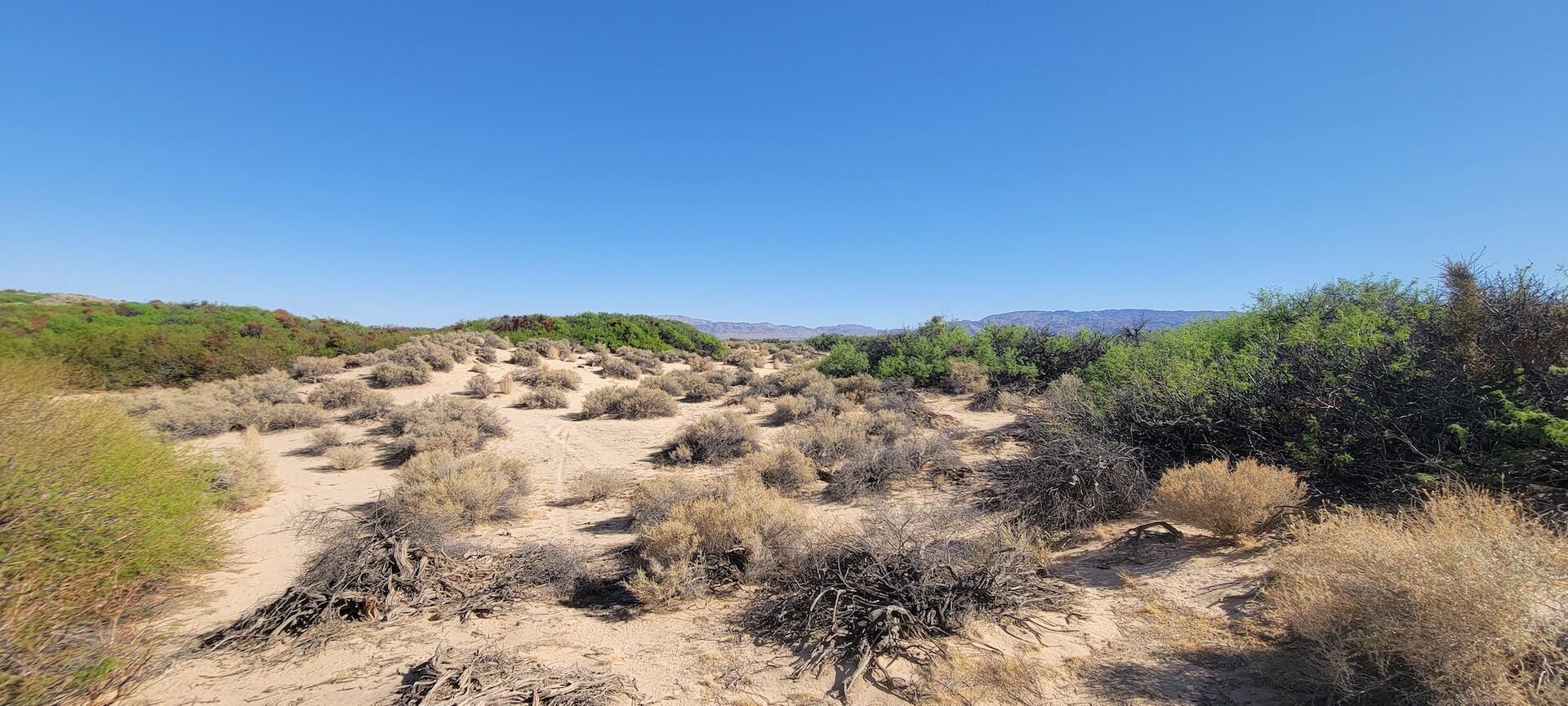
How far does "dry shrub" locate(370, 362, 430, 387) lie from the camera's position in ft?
45.1

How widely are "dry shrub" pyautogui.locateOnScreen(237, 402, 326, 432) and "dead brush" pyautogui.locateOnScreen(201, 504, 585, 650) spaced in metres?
7.09

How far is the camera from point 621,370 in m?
18.0

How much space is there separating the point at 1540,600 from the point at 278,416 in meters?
15.2

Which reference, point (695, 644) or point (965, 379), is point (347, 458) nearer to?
point (695, 644)

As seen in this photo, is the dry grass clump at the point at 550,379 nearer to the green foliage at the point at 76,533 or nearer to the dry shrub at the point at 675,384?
the dry shrub at the point at 675,384

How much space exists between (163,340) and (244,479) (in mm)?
12646

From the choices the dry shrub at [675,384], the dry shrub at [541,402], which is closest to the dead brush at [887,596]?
the dry shrub at [541,402]

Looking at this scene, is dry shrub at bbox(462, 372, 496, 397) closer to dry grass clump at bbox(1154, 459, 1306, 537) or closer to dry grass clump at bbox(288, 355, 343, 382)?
dry grass clump at bbox(288, 355, 343, 382)

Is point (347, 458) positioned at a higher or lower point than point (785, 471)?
higher

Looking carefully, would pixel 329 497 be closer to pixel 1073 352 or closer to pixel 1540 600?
pixel 1540 600

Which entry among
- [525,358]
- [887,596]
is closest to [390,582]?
[887,596]

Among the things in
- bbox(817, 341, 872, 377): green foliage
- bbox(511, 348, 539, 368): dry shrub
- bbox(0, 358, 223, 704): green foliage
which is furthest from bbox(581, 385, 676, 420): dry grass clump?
bbox(0, 358, 223, 704): green foliage

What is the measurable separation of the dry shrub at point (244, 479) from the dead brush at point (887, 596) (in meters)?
6.39

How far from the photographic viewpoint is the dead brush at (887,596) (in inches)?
141
